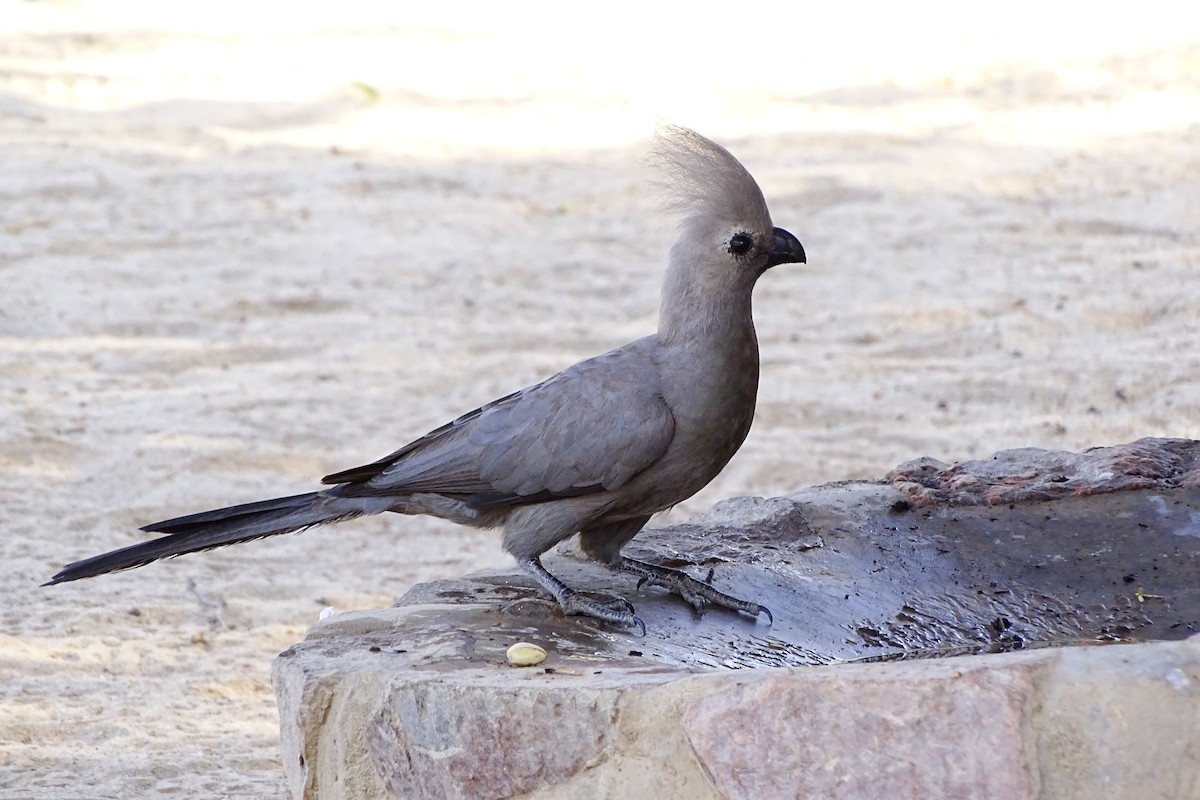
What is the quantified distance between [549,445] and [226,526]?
2.47ft

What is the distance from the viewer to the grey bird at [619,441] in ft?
11.1

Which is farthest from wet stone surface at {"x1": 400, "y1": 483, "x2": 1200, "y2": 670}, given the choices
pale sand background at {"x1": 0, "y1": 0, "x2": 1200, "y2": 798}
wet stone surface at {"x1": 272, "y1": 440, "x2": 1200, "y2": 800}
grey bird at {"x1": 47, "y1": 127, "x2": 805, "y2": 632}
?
pale sand background at {"x1": 0, "y1": 0, "x2": 1200, "y2": 798}

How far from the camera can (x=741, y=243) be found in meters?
3.56

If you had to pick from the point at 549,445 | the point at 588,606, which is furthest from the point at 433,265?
the point at 588,606

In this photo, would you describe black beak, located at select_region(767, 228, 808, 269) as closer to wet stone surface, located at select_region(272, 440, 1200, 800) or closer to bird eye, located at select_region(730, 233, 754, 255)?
bird eye, located at select_region(730, 233, 754, 255)

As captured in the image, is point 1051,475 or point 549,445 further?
point 1051,475

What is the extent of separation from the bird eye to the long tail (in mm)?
1037

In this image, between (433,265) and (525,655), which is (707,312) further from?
(433,265)

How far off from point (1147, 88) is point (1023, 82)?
0.78 metres

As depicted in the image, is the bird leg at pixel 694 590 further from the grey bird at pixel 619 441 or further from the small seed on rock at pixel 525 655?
the small seed on rock at pixel 525 655

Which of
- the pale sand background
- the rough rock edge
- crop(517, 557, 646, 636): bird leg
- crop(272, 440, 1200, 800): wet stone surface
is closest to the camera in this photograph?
crop(272, 440, 1200, 800): wet stone surface

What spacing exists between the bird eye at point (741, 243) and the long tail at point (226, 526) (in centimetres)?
104

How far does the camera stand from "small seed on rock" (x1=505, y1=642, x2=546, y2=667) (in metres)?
2.67

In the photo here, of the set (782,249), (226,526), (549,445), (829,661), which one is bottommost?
(829,661)
